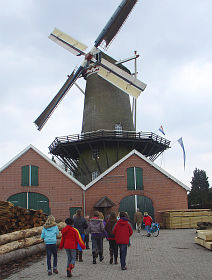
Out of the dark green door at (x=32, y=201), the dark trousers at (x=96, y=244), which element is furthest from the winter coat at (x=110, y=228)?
the dark green door at (x=32, y=201)

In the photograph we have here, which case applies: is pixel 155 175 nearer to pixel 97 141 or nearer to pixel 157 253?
pixel 97 141

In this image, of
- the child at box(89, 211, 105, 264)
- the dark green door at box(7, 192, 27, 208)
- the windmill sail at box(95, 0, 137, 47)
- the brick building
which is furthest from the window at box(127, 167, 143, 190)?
the child at box(89, 211, 105, 264)

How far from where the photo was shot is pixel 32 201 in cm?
2509

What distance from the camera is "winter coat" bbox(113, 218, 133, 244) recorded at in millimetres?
8977

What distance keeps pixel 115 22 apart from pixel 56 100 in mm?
9110

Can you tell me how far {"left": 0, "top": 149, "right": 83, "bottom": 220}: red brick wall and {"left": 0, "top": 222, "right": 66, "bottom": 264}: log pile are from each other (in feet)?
37.5

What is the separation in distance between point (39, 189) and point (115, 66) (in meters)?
13.0

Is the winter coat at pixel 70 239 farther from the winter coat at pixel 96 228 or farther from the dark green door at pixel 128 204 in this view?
the dark green door at pixel 128 204

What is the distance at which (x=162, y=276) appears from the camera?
7.73 metres

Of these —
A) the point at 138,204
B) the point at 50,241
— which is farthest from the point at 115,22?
the point at 50,241

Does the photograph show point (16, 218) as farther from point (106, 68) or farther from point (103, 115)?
point (106, 68)

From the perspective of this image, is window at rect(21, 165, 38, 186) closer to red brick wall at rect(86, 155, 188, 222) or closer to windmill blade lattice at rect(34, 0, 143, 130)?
red brick wall at rect(86, 155, 188, 222)

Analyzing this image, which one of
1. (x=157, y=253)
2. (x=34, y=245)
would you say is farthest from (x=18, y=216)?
(x=157, y=253)

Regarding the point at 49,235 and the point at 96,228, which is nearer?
the point at 49,235
